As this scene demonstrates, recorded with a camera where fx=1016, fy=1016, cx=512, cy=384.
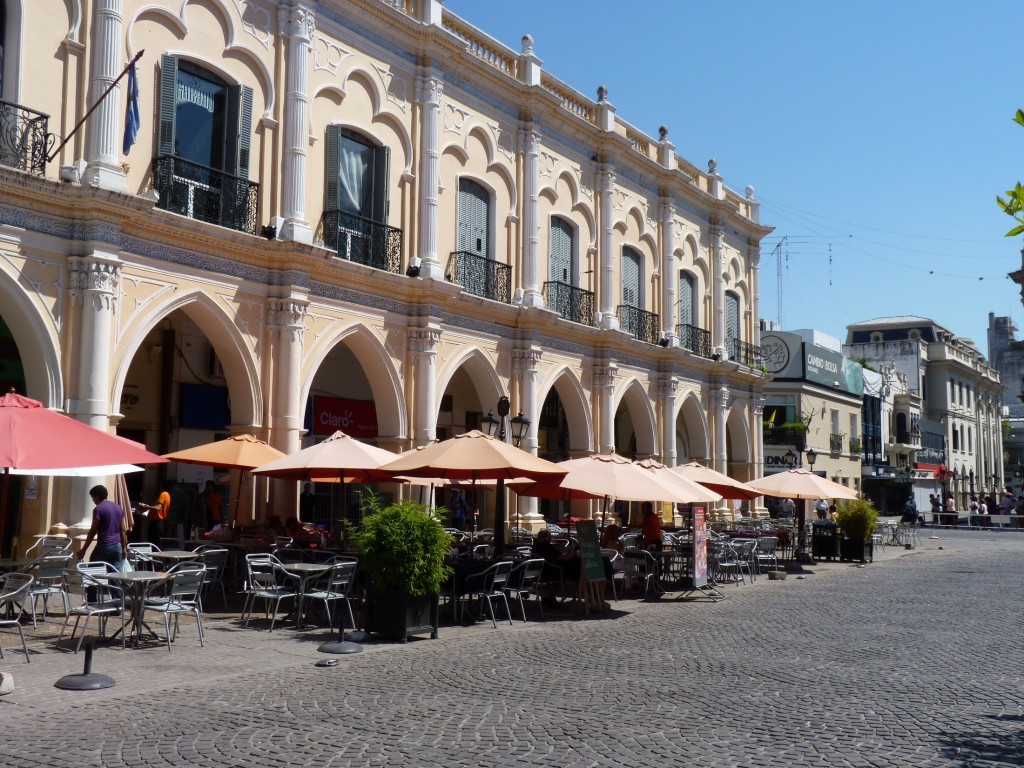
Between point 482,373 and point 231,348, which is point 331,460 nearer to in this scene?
point 231,348

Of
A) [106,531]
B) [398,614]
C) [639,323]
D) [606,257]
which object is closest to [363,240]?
[606,257]

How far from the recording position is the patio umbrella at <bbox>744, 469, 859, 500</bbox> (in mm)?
22516

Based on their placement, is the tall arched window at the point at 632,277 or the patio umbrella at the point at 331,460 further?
the tall arched window at the point at 632,277

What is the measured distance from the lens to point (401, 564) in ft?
38.1

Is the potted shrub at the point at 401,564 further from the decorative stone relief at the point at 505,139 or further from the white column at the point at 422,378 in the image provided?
the decorative stone relief at the point at 505,139

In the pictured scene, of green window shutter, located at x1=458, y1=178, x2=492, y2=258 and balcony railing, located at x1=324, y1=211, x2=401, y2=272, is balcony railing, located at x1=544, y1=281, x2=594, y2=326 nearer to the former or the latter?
green window shutter, located at x1=458, y1=178, x2=492, y2=258

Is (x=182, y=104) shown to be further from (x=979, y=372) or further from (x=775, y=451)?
(x=979, y=372)

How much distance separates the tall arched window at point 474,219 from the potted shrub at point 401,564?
477 inches

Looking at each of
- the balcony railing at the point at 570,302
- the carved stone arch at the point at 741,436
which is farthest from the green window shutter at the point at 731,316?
the balcony railing at the point at 570,302

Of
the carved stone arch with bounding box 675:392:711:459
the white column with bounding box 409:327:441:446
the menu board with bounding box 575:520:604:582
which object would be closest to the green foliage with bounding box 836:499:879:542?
the carved stone arch with bounding box 675:392:711:459

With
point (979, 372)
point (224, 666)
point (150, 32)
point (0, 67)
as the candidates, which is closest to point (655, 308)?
point (150, 32)

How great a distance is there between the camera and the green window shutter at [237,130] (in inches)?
701

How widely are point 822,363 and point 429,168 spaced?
104ft

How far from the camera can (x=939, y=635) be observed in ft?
41.3
